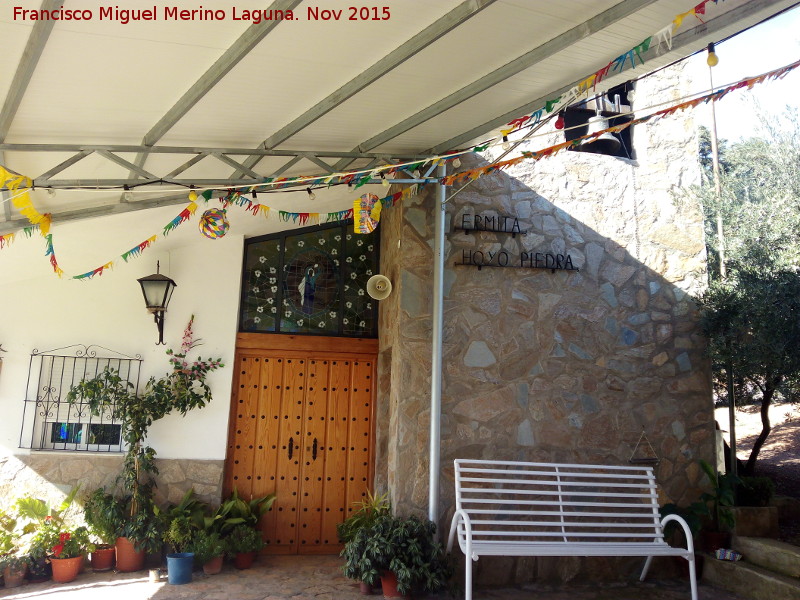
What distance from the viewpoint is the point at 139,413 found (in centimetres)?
548

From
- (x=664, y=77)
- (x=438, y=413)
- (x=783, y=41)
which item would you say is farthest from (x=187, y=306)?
(x=783, y=41)

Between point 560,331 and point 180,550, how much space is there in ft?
11.8

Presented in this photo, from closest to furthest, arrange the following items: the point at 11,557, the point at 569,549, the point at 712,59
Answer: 1. the point at 712,59
2. the point at 569,549
3. the point at 11,557

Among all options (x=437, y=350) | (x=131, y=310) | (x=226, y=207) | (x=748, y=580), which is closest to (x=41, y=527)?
(x=131, y=310)

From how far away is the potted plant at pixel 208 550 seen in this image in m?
5.18

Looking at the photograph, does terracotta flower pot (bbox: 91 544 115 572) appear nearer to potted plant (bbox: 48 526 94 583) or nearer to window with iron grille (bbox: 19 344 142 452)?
potted plant (bbox: 48 526 94 583)

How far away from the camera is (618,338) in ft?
19.3

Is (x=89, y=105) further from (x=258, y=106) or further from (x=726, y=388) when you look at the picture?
(x=726, y=388)

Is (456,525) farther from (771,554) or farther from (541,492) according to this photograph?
(771,554)

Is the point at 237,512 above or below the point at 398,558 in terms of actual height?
above

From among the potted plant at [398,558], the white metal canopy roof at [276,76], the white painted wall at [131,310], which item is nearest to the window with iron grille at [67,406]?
the white painted wall at [131,310]

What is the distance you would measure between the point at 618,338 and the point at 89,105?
4489 mm

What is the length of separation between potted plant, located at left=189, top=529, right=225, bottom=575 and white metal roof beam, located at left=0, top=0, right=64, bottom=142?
Answer: 10.6ft

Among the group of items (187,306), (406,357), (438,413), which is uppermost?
(187,306)
